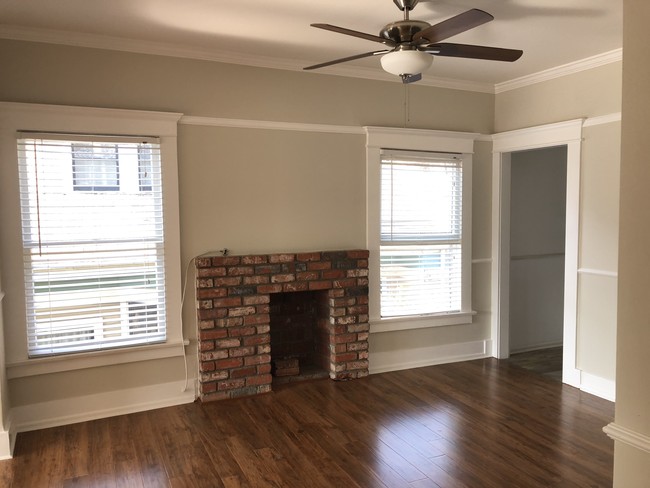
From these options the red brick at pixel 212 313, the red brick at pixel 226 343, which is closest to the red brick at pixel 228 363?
the red brick at pixel 226 343

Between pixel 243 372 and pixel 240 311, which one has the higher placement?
pixel 240 311

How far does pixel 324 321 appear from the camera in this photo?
4.61 m

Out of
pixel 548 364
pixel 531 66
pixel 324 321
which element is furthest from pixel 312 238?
pixel 548 364

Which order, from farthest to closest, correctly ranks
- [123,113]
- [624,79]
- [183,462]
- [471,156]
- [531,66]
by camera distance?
[471,156], [531,66], [123,113], [183,462], [624,79]

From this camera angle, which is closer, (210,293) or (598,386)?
(210,293)

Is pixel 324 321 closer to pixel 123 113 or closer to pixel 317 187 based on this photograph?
pixel 317 187

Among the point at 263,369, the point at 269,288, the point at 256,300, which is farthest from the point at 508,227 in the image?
the point at 263,369

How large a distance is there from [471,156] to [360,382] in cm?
239

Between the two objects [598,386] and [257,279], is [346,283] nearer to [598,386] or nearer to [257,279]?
[257,279]

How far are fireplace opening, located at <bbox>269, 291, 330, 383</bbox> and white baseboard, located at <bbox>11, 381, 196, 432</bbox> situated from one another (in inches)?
32.9

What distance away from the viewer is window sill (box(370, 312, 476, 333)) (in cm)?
471

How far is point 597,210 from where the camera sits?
4.14 metres

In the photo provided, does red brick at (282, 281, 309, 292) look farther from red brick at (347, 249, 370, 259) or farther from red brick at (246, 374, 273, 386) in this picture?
red brick at (246, 374, 273, 386)

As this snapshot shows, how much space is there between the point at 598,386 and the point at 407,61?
3.11 metres
